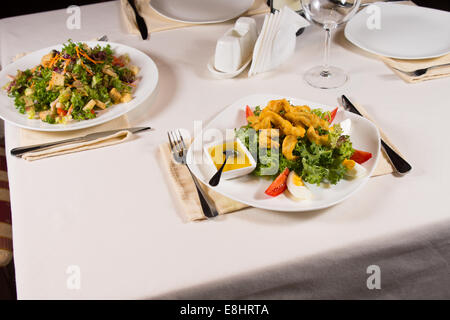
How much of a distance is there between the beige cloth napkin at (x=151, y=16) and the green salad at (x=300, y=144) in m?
0.77

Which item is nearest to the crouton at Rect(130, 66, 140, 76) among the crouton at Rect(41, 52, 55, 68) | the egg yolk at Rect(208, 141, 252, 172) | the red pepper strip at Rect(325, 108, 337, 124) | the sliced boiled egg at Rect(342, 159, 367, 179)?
the crouton at Rect(41, 52, 55, 68)

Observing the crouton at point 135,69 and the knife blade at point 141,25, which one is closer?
the crouton at point 135,69

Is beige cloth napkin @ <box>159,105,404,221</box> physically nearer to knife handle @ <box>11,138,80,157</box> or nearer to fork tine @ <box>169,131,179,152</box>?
fork tine @ <box>169,131,179,152</box>

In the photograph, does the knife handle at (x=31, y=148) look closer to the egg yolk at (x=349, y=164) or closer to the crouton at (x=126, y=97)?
the crouton at (x=126, y=97)

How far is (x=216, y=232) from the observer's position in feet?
2.95

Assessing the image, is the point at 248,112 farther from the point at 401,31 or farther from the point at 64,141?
the point at 401,31

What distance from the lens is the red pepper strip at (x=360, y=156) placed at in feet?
3.22

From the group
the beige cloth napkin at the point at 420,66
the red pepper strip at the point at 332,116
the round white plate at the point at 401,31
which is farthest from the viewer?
the round white plate at the point at 401,31

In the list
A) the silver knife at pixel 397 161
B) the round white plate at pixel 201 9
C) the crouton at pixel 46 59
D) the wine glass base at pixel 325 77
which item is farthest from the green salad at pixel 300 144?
the round white plate at pixel 201 9

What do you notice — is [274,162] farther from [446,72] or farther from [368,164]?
[446,72]

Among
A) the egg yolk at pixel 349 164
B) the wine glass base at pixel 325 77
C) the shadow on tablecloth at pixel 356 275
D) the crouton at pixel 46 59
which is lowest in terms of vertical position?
the shadow on tablecloth at pixel 356 275

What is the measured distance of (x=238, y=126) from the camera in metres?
1.13

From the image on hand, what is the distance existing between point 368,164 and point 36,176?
2.51 feet

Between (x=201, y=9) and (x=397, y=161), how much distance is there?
1.02m
